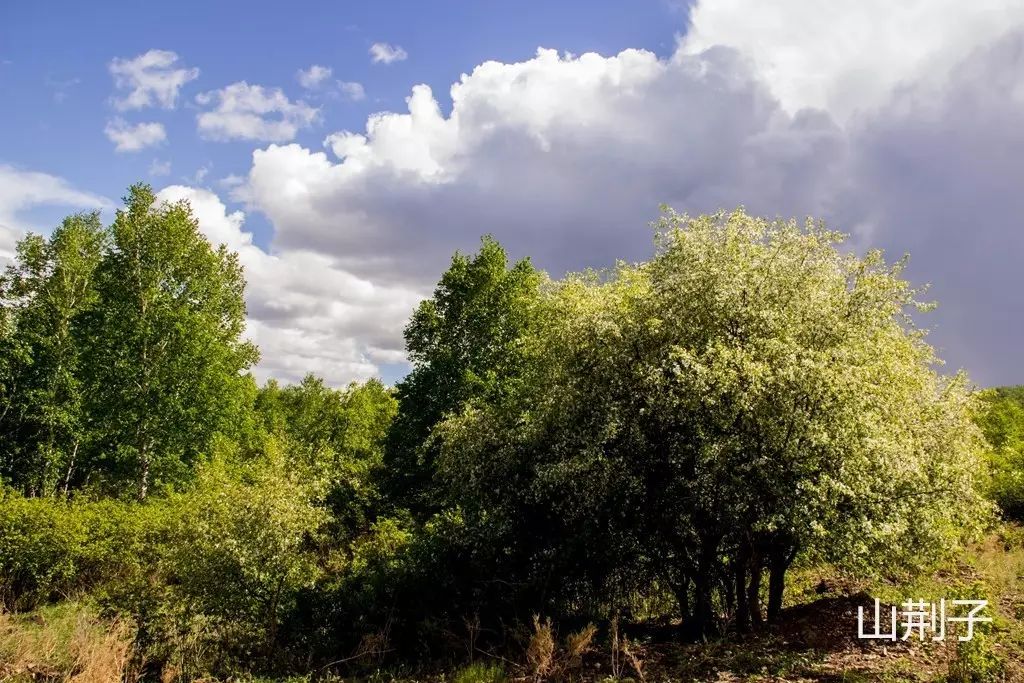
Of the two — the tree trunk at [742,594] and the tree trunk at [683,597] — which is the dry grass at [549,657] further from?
the tree trunk at [742,594]

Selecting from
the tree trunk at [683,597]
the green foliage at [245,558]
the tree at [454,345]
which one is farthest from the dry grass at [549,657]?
the tree at [454,345]

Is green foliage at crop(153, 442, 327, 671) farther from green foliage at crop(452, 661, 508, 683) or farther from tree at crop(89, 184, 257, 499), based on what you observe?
tree at crop(89, 184, 257, 499)

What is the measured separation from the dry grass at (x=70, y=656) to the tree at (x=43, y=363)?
62.4ft

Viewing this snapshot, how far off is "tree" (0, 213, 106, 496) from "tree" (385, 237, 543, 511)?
1737 centimetres

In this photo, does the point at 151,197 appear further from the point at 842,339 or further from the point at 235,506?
the point at 842,339

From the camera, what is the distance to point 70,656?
16.8m

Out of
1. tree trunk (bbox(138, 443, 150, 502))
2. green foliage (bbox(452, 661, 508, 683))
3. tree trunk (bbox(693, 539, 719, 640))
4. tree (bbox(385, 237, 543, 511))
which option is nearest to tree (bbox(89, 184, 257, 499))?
tree trunk (bbox(138, 443, 150, 502))

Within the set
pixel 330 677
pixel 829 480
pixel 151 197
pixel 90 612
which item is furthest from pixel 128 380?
pixel 829 480

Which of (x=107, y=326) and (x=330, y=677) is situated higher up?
(x=107, y=326)

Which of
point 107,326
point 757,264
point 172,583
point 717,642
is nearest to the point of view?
point 717,642

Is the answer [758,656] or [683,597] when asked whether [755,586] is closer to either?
[683,597]

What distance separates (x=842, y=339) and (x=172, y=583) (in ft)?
71.4

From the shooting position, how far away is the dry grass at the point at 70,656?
14742 mm

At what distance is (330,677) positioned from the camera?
17.5 m
